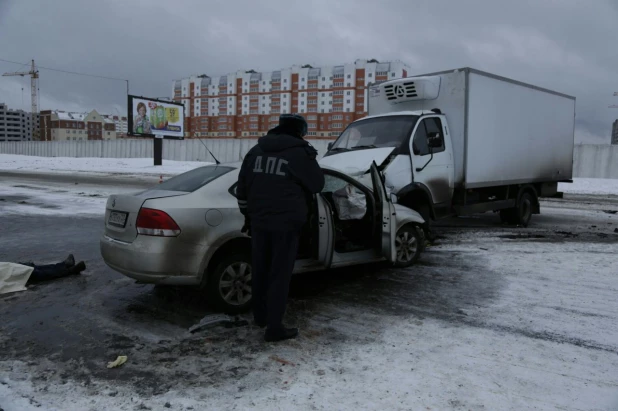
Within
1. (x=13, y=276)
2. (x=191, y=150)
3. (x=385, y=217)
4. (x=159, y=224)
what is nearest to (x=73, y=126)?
(x=191, y=150)

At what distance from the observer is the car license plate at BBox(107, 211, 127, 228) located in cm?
451

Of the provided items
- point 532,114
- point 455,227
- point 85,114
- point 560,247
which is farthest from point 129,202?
point 85,114

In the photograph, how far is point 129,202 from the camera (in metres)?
4.53

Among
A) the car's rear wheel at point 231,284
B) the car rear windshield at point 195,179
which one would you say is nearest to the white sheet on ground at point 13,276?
the car rear windshield at point 195,179

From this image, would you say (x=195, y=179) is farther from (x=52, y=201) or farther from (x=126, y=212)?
(x=52, y=201)

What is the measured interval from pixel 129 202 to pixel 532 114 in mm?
8798

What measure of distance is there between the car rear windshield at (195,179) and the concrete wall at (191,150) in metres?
10.6

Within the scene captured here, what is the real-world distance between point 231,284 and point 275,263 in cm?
92

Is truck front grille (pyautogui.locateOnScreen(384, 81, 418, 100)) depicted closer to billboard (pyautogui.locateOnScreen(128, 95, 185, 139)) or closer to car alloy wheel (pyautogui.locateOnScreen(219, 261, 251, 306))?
car alloy wheel (pyautogui.locateOnScreen(219, 261, 251, 306))

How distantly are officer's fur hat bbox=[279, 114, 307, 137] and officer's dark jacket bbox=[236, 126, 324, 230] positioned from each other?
0.04 metres

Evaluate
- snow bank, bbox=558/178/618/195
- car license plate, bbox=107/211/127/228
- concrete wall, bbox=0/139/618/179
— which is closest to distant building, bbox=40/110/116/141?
concrete wall, bbox=0/139/618/179

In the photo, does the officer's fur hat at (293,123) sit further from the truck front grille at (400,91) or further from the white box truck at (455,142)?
the truck front grille at (400,91)

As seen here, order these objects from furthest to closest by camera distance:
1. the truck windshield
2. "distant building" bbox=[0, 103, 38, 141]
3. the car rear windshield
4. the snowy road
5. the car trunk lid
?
"distant building" bbox=[0, 103, 38, 141] < the truck windshield < the car rear windshield < the car trunk lid < the snowy road

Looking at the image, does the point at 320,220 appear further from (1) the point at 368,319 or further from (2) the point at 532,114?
(2) the point at 532,114
